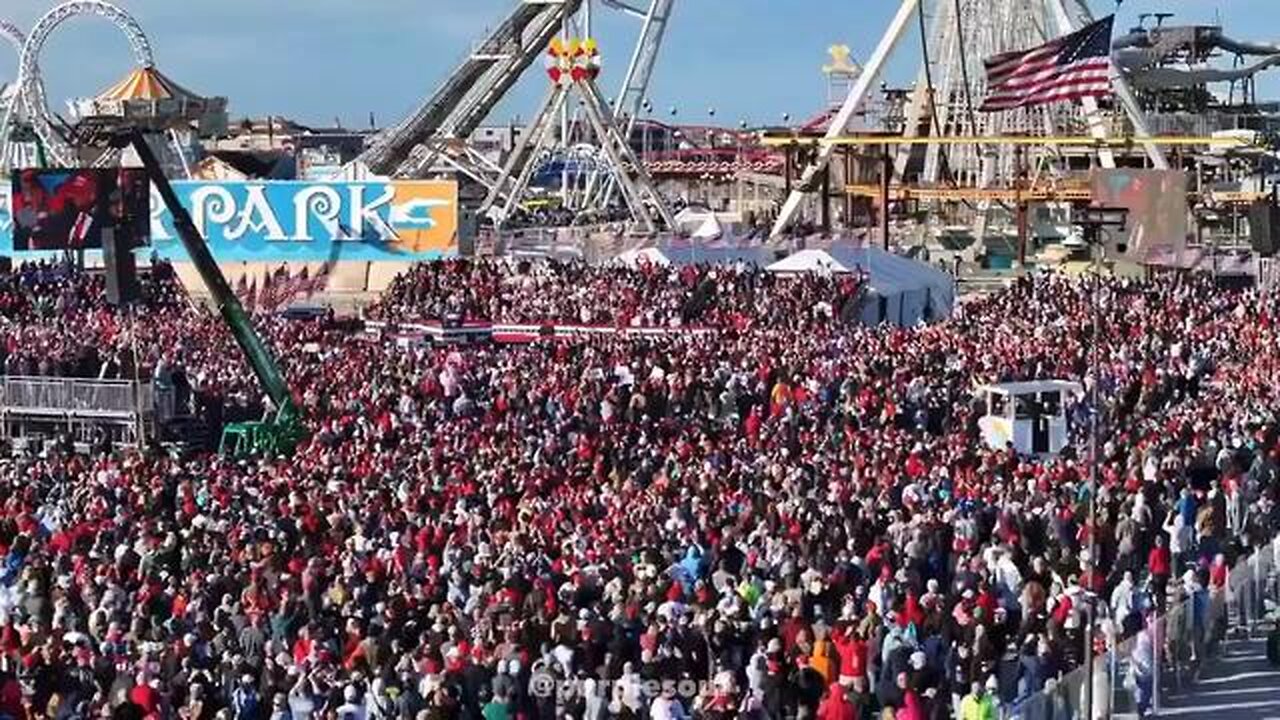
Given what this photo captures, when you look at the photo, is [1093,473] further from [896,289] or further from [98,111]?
[98,111]

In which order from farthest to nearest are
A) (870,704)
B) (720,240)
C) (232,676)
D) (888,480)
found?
1. (720,240)
2. (888,480)
3. (232,676)
4. (870,704)

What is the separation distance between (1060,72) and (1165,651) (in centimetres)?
2512

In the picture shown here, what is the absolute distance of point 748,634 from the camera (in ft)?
54.7

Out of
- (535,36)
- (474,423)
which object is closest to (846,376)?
(474,423)

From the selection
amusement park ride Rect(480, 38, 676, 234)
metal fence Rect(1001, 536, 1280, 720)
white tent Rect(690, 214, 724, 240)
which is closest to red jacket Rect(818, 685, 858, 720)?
metal fence Rect(1001, 536, 1280, 720)

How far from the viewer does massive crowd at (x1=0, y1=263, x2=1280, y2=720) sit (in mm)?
16125

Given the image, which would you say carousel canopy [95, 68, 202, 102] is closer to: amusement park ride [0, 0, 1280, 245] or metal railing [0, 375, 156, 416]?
amusement park ride [0, 0, 1280, 245]

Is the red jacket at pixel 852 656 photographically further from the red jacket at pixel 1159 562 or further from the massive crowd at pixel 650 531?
the red jacket at pixel 1159 562

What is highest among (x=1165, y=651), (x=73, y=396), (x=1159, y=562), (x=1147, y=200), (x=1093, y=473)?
(x=1147, y=200)

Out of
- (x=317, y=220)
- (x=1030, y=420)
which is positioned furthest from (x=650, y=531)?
(x=317, y=220)

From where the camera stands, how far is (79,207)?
37.6 m

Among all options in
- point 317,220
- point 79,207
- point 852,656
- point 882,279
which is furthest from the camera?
point 317,220

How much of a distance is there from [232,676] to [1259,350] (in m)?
18.7

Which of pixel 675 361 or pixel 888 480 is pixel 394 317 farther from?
pixel 888 480
